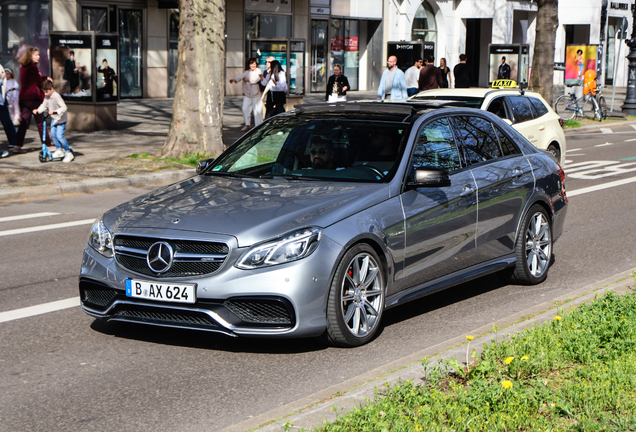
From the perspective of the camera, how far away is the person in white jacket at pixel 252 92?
22625 millimetres

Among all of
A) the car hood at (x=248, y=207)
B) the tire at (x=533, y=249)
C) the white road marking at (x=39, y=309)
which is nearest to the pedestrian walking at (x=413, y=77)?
the tire at (x=533, y=249)

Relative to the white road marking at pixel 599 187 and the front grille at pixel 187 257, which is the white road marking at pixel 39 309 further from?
the white road marking at pixel 599 187

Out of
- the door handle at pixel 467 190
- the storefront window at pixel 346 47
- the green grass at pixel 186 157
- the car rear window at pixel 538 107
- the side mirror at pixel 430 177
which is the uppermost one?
the storefront window at pixel 346 47

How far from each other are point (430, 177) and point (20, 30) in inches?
914

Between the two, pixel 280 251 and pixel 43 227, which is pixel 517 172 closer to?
pixel 280 251

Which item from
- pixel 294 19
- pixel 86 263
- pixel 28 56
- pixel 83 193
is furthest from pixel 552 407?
pixel 294 19

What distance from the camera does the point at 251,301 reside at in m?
5.37

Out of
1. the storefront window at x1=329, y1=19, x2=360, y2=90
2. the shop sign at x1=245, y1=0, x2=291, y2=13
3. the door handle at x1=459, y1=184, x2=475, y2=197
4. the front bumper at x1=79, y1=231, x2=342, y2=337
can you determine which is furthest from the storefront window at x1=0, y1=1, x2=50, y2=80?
the front bumper at x1=79, y1=231, x2=342, y2=337

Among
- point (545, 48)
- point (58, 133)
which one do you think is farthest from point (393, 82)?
point (545, 48)

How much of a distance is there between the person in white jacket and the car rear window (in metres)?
9.69

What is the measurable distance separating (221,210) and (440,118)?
7.16 ft

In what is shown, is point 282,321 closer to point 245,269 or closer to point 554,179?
point 245,269

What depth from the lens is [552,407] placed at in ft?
13.8

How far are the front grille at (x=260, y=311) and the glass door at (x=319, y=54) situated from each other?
3390cm
